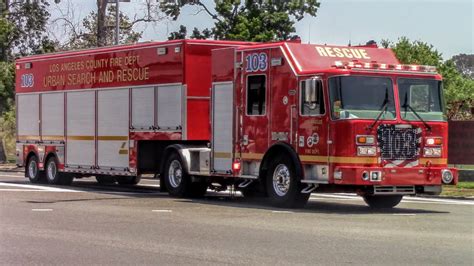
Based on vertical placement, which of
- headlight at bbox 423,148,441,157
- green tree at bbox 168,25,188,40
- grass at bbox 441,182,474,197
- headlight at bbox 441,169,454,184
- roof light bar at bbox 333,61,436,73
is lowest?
grass at bbox 441,182,474,197

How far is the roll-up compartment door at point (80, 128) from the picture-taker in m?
23.2

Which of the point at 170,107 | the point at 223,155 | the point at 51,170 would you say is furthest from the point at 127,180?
the point at 223,155

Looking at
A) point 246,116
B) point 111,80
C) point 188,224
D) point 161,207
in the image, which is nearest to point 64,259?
point 188,224

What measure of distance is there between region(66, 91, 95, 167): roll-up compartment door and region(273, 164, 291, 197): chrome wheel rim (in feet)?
23.3

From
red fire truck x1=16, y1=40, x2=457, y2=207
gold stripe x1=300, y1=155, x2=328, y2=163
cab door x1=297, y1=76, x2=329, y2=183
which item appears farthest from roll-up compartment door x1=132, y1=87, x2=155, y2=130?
gold stripe x1=300, y1=155, x2=328, y2=163

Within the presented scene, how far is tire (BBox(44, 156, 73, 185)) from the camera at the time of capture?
24675 millimetres

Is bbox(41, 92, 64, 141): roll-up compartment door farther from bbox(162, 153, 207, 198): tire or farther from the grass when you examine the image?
the grass

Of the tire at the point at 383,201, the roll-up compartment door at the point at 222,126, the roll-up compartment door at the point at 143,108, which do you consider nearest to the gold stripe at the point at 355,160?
the tire at the point at 383,201

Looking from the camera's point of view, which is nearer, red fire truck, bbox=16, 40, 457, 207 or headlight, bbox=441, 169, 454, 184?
red fire truck, bbox=16, 40, 457, 207

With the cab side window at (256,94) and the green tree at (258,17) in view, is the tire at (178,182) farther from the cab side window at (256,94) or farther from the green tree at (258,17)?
the green tree at (258,17)

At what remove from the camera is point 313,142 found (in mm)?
16734

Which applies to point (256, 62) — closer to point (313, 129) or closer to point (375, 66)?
point (313, 129)

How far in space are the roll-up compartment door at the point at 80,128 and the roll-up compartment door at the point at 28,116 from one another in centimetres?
176

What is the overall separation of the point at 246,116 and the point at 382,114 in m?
3.17
